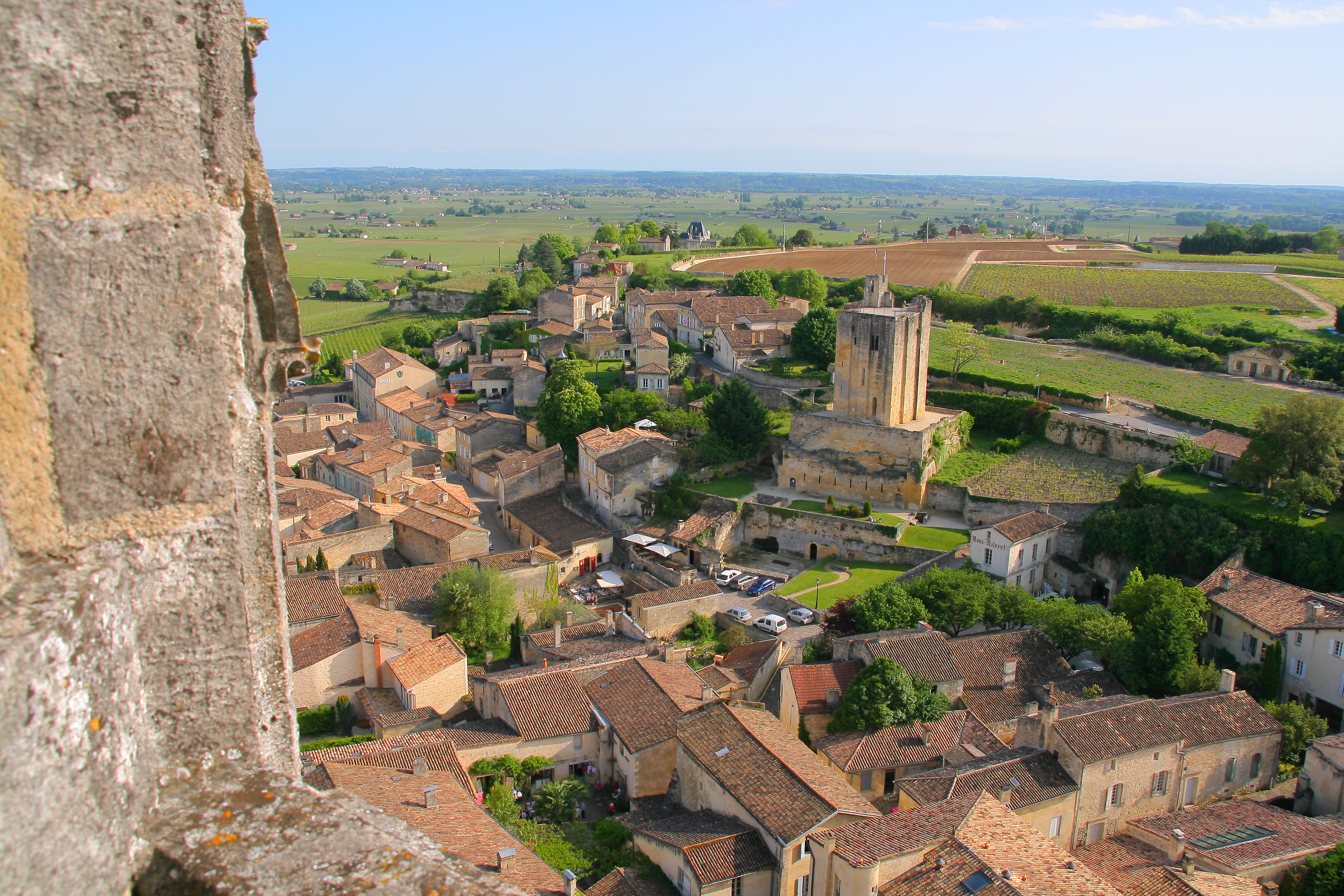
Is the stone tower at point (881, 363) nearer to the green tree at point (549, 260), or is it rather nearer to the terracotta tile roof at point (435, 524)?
the terracotta tile roof at point (435, 524)

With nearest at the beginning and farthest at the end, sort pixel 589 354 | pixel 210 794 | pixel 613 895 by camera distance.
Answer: pixel 210 794 → pixel 613 895 → pixel 589 354

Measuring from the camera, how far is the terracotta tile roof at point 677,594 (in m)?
33.0

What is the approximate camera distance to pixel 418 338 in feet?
235

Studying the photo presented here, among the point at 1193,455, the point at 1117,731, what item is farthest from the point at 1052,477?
the point at 1117,731

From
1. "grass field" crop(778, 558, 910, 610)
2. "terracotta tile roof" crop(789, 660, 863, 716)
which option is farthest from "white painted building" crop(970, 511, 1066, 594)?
"terracotta tile roof" crop(789, 660, 863, 716)

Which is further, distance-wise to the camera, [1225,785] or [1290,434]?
[1290,434]

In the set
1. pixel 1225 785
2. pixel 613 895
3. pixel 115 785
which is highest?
pixel 115 785

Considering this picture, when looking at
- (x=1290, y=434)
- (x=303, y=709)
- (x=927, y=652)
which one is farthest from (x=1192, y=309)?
(x=303, y=709)

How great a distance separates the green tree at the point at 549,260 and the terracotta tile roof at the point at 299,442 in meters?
34.0

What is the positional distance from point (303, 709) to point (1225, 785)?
23271 millimetres

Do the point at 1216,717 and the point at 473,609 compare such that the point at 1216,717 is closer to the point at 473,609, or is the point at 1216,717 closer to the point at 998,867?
the point at 998,867

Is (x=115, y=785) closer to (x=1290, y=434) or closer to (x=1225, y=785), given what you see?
(x=1225, y=785)

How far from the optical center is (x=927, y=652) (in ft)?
93.7

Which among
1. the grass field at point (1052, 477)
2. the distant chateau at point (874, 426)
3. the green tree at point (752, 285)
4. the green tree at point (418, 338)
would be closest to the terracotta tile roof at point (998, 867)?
the grass field at point (1052, 477)
